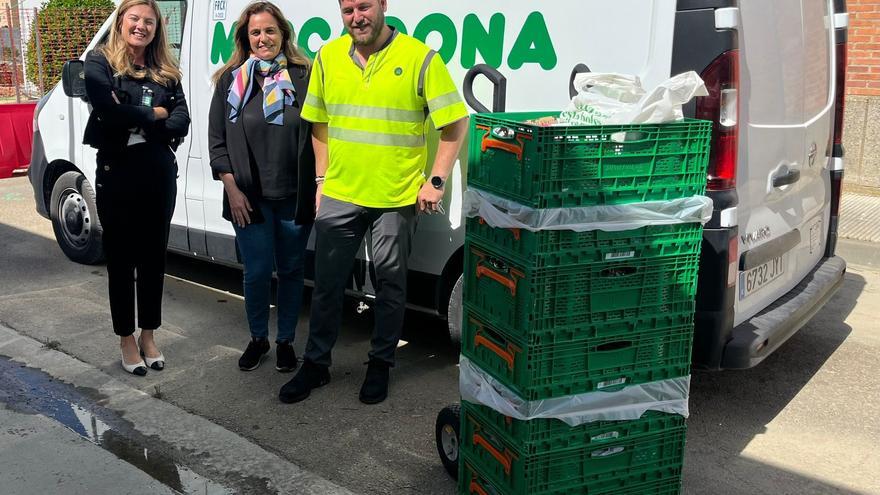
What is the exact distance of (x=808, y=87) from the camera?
429 cm

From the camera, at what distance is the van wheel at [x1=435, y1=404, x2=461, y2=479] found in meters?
3.55

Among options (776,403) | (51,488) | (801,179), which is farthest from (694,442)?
(51,488)

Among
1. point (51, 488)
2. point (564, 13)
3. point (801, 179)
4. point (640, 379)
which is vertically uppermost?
point (564, 13)

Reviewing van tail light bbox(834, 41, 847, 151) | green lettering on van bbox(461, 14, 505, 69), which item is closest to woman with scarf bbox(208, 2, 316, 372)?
green lettering on van bbox(461, 14, 505, 69)

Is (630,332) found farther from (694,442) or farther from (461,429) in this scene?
(694,442)

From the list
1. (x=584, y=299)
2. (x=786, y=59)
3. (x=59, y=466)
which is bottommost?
(x=59, y=466)

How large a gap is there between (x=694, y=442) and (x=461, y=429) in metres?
1.26

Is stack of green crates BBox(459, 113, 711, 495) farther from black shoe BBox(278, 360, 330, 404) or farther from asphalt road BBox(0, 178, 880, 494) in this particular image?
black shoe BBox(278, 360, 330, 404)

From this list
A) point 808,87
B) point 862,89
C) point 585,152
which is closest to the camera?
point 585,152

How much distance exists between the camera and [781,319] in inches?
161

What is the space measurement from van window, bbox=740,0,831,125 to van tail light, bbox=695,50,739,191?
0.51ft

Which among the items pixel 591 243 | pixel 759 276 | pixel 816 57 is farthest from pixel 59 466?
pixel 816 57

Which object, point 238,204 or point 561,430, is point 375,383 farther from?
point 561,430

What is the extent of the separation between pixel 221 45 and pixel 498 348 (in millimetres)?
3250
